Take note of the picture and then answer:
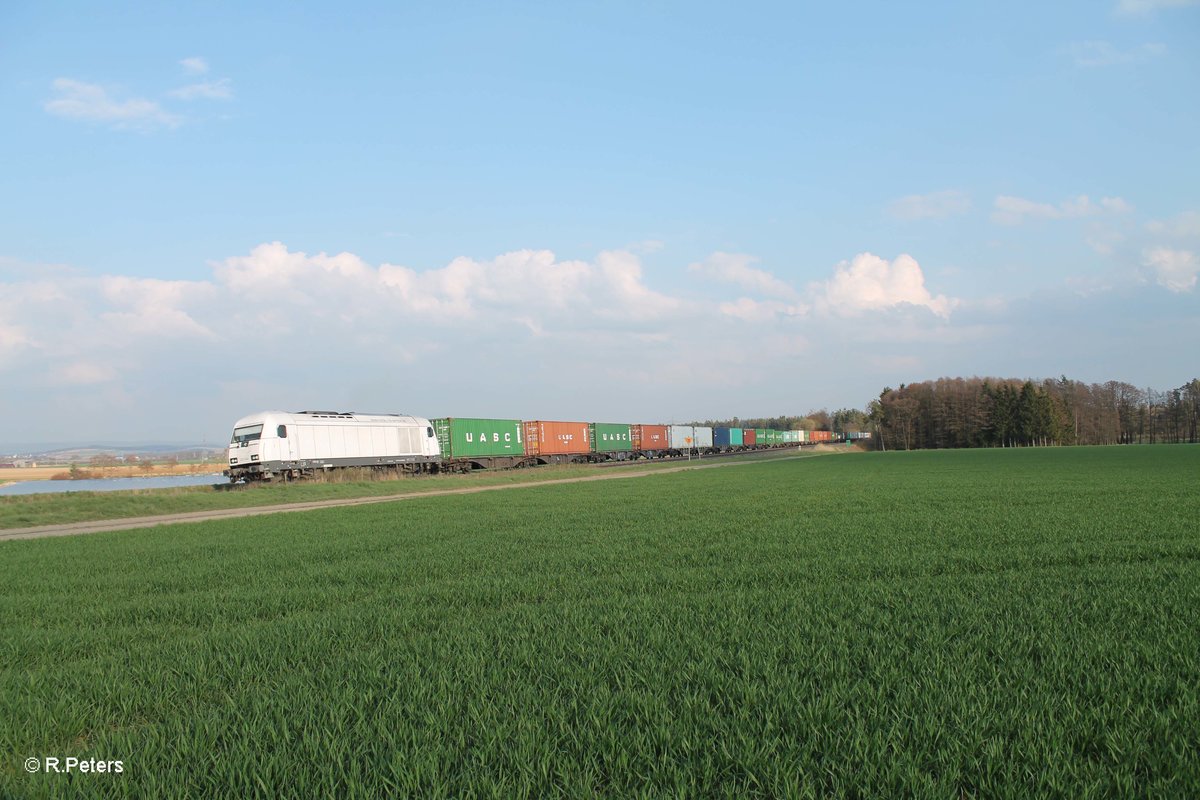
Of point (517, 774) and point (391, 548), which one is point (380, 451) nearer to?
point (391, 548)

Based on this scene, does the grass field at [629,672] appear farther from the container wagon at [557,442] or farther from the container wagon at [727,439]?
the container wagon at [727,439]

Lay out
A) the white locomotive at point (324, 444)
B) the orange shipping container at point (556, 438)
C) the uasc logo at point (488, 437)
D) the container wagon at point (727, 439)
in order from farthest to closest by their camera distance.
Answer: the container wagon at point (727, 439) → the orange shipping container at point (556, 438) → the uasc logo at point (488, 437) → the white locomotive at point (324, 444)

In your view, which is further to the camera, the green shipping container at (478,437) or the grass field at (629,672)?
the green shipping container at (478,437)

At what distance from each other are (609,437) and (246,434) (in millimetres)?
40616

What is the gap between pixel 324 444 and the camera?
3803 cm

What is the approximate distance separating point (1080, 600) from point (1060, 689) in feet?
9.90

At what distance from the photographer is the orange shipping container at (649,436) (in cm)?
7775

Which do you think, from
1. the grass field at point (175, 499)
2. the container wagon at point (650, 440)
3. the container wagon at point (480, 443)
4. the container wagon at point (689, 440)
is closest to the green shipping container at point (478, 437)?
the container wagon at point (480, 443)

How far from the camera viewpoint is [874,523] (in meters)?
14.7

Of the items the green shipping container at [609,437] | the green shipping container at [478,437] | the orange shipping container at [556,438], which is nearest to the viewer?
the green shipping container at [478,437]

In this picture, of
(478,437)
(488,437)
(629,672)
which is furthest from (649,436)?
(629,672)

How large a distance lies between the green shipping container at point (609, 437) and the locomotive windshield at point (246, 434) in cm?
3535

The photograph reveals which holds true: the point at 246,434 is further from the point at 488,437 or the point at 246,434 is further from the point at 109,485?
the point at 109,485

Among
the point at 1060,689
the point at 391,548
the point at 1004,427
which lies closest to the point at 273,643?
the point at 1060,689
